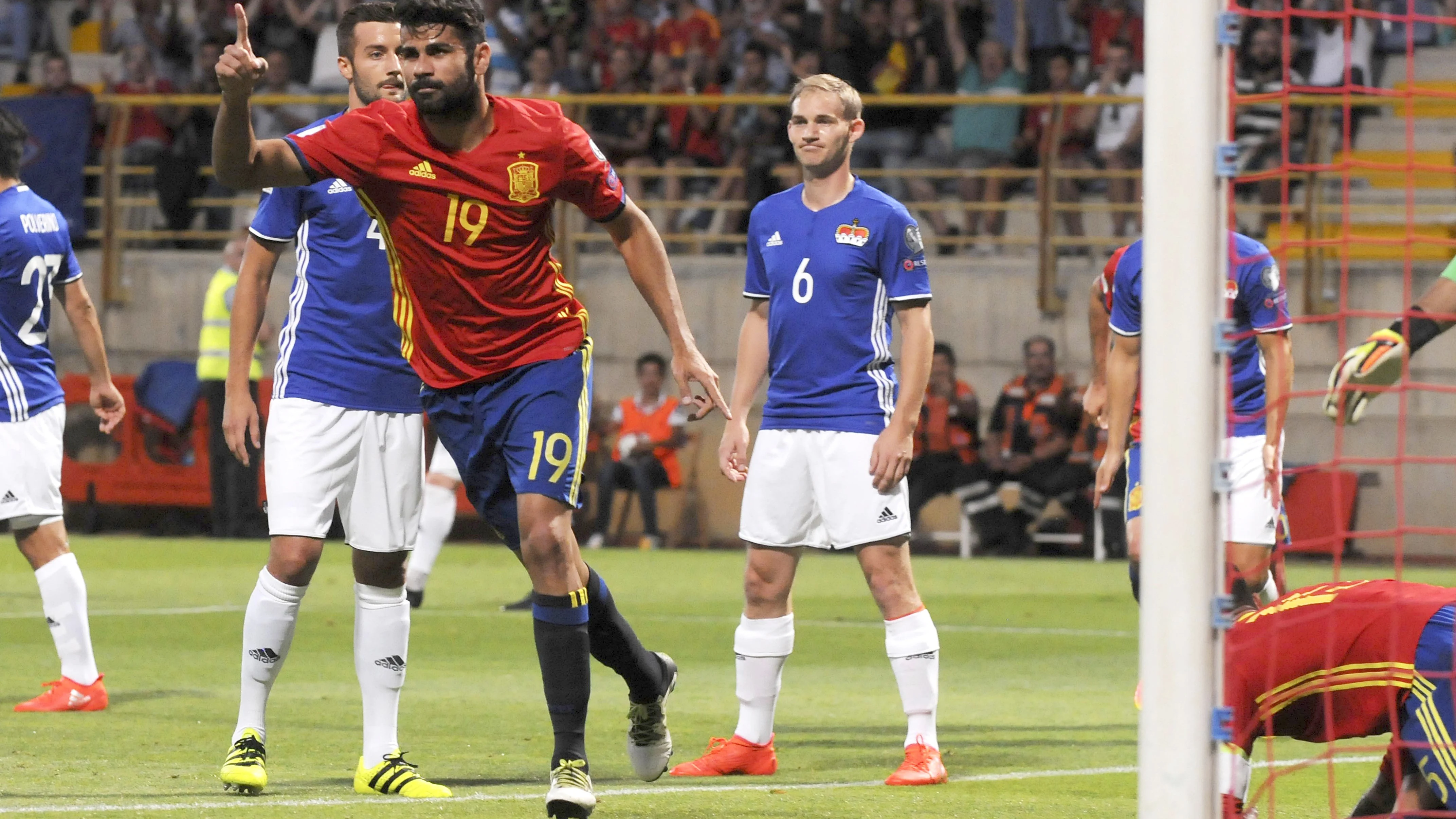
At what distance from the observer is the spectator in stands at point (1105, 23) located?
18906mm

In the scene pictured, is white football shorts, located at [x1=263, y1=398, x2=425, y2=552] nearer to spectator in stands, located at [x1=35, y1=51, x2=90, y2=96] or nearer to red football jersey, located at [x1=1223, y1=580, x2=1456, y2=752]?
red football jersey, located at [x1=1223, y1=580, x2=1456, y2=752]

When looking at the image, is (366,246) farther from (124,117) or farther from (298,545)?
(124,117)

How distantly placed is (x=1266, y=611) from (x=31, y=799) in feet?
10.9

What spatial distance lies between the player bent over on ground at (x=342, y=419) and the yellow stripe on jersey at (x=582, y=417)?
0.86 m

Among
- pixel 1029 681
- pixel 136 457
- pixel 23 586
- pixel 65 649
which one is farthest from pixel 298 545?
pixel 136 457

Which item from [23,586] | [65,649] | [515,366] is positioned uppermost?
[515,366]

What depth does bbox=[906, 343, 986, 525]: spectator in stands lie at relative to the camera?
53.6ft

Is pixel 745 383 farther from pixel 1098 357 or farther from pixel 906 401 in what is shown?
pixel 1098 357

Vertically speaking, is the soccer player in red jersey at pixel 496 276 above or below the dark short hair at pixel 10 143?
below

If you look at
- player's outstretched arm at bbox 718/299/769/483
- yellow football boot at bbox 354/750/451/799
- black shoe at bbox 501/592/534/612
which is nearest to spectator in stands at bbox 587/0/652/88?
black shoe at bbox 501/592/534/612

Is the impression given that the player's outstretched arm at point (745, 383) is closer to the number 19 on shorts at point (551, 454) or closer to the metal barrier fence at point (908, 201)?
the number 19 on shorts at point (551, 454)

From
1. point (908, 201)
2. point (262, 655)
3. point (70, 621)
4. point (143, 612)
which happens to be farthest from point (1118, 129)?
point (262, 655)

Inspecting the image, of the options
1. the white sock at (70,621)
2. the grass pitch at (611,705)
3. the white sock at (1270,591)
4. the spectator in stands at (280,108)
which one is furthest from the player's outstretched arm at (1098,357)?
the spectator in stands at (280,108)

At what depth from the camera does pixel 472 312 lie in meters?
5.36
